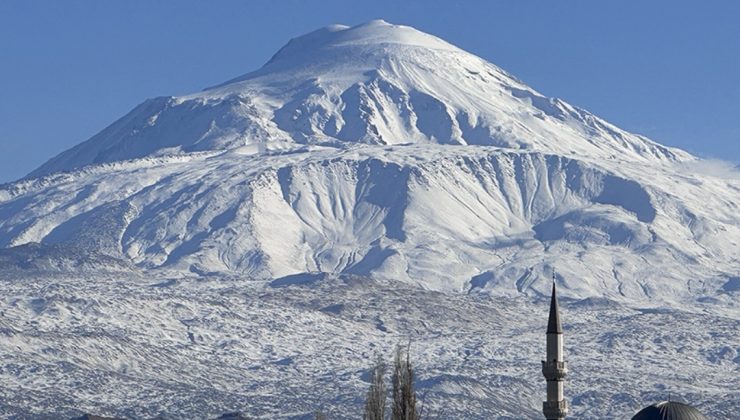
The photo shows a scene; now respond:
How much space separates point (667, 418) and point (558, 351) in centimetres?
987

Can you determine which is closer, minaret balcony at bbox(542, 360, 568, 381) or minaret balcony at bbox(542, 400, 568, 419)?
minaret balcony at bbox(542, 360, 568, 381)

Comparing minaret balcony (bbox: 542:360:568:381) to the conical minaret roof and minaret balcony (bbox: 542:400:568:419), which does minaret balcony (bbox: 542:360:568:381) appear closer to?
minaret balcony (bbox: 542:400:568:419)

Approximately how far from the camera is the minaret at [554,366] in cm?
10969

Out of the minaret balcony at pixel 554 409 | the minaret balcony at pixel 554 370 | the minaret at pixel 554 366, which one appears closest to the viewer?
the minaret at pixel 554 366

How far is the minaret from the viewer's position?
10969 centimetres

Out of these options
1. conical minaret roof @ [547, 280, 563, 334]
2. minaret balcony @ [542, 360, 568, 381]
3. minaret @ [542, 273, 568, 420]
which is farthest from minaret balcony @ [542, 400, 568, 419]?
conical minaret roof @ [547, 280, 563, 334]

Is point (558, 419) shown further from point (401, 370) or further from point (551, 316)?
point (401, 370)

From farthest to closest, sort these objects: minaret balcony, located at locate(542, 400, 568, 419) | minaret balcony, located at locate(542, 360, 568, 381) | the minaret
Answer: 1. minaret balcony, located at locate(542, 400, 568, 419)
2. minaret balcony, located at locate(542, 360, 568, 381)
3. the minaret

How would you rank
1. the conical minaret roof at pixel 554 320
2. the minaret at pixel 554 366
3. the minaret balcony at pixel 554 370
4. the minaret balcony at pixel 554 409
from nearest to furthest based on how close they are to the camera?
the conical minaret roof at pixel 554 320 < the minaret at pixel 554 366 < the minaret balcony at pixel 554 370 < the minaret balcony at pixel 554 409

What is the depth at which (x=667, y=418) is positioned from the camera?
4648 inches

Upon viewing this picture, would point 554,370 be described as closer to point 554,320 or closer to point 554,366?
point 554,366

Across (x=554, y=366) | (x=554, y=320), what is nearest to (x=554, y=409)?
(x=554, y=366)

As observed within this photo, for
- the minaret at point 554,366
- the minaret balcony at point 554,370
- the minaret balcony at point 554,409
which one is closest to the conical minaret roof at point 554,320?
the minaret at point 554,366

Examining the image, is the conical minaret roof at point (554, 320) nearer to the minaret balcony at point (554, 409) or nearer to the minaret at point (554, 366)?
the minaret at point (554, 366)
